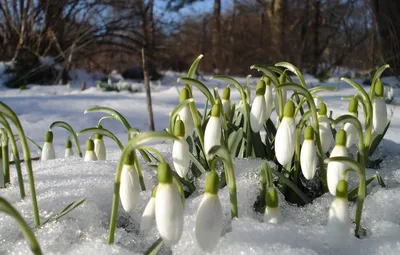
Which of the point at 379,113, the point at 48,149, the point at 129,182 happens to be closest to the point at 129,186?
the point at 129,182

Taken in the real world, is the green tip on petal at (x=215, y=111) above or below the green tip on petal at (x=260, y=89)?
below

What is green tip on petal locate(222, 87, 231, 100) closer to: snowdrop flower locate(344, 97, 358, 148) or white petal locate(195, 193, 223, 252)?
snowdrop flower locate(344, 97, 358, 148)

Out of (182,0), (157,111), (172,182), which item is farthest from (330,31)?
(172,182)

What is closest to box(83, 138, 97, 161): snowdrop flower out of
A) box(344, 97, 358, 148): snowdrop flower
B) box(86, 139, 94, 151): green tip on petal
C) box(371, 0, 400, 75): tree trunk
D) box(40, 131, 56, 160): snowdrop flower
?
box(86, 139, 94, 151): green tip on petal

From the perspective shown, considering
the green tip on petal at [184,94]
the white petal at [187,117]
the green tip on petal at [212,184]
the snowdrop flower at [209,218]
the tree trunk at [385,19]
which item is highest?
the tree trunk at [385,19]

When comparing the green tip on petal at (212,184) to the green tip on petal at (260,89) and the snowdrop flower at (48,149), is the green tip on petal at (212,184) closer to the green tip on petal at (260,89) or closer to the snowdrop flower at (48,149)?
the green tip on petal at (260,89)

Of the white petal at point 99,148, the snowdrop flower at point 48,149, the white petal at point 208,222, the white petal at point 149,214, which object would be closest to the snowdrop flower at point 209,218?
the white petal at point 208,222
